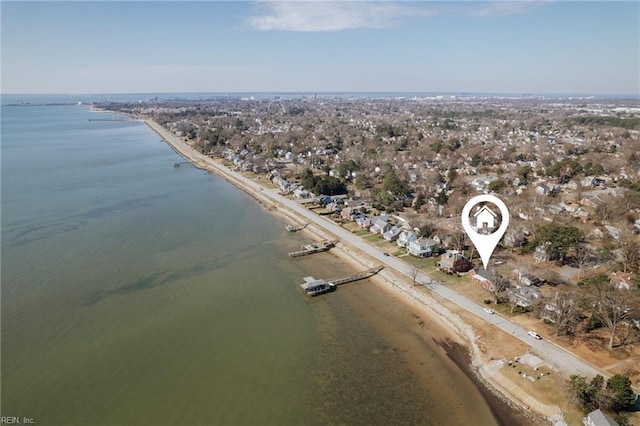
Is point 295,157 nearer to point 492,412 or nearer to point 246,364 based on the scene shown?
point 246,364

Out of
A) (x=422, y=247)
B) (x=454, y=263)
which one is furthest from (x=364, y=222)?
(x=454, y=263)

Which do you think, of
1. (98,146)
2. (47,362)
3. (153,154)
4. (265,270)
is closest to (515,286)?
(265,270)

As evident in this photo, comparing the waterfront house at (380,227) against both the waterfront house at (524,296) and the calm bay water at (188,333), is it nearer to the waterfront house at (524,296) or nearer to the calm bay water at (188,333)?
the calm bay water at (188,333)

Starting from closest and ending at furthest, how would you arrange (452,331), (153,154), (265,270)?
(452,331), (265,270), (153,154)

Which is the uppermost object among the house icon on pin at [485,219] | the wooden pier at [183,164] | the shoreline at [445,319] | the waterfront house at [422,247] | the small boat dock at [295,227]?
the wooden pier at [183,164]

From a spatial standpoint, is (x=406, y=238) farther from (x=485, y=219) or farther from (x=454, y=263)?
(x=485, y=219)

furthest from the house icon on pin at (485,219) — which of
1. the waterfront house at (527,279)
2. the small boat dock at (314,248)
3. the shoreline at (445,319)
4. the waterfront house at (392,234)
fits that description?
the small boat dock at (314,248)

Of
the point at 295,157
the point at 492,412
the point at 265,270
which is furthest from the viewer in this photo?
the point at 295,157
